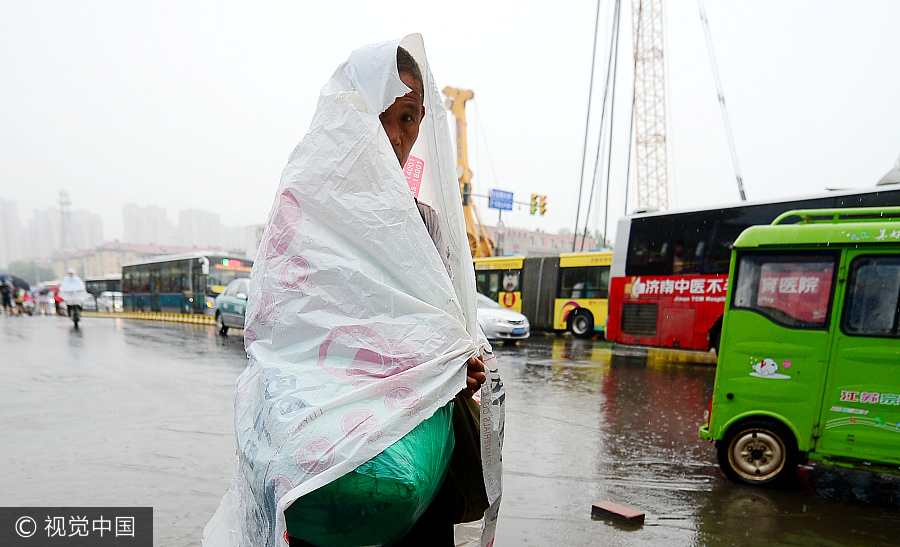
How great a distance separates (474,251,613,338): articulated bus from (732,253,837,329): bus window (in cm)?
1062

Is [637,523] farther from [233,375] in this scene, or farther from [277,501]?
[233,375]

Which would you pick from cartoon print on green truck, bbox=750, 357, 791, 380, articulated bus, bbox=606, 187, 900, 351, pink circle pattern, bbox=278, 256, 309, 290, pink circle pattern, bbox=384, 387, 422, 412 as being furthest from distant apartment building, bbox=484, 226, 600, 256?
pink circle pattern, bbox=384, 387, 422, 412

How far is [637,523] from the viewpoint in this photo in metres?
3.51

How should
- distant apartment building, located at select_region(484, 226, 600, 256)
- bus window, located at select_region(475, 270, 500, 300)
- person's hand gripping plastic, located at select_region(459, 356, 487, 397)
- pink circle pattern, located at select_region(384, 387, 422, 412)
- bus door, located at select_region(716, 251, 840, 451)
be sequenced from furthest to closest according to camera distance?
distant apartment building, located at select_region(484, 226, 600, 256), bus window, located at select_region(475, 270, 500, 300), bus door, located at select_region(716, 251, 840, 451), person's hand gripping plastic, located at select_region(459, 356, 487, 397), pink circle pattern, located at select_region(384, 387, 422, 412)

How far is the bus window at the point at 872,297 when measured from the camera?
3.76 meters

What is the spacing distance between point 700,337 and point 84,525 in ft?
36.8

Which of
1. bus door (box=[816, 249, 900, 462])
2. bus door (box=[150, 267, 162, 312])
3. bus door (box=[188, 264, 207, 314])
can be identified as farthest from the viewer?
bus door (box=[150, 267, 162, 312])

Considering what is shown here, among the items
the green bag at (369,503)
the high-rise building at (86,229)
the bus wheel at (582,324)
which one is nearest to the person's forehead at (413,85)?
the green bag at (369,503)

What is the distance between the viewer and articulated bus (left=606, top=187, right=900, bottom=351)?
10977mm

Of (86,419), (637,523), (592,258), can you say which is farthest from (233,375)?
(592,258)

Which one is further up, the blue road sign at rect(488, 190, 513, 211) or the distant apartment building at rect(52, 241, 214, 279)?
the blue road sign at rect(488, 190, 513, 211)

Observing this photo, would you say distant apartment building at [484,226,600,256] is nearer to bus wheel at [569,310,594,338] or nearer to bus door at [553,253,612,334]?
bus door at [553,253,612,334]

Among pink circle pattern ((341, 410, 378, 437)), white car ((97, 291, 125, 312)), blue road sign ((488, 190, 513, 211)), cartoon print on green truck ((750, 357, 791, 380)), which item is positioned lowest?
white car ((97, 291, 125, 312))

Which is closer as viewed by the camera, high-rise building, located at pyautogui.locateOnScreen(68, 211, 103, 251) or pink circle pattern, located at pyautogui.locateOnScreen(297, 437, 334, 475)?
pink circle pattern, located at pyautogui.locateOnScreen(297, 437, 334, 475)
